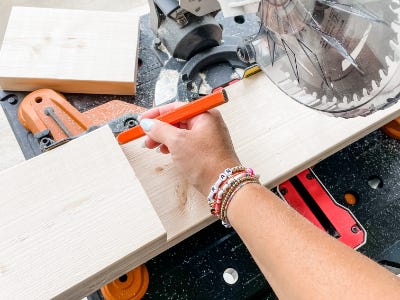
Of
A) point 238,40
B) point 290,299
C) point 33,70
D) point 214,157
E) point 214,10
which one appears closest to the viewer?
point 290,299

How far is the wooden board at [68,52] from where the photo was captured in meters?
1.22

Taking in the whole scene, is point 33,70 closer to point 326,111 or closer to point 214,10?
point 214,10

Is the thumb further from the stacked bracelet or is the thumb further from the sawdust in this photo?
the sawdust

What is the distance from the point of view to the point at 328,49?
86cm

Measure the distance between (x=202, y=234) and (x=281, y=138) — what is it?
0.37 metres

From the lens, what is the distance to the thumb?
0.86 meters

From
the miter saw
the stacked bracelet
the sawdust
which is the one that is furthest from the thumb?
the sawdust

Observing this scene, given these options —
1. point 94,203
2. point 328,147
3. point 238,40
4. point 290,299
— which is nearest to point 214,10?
point 238,40

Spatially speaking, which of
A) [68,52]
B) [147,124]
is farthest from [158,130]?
[68,52]

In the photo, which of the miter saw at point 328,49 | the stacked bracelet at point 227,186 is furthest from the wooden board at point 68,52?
the stacked bracelet at point 227,186

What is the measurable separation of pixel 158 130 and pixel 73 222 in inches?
9.3

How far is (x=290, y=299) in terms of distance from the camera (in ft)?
2.38

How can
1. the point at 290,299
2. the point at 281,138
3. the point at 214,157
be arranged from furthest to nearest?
1. the point at 281,138
2. the point at 214,157
3. the point at 290,299

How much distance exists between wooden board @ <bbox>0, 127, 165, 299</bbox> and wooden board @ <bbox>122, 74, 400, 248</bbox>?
0.27 ft
